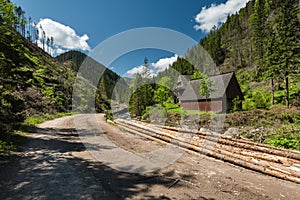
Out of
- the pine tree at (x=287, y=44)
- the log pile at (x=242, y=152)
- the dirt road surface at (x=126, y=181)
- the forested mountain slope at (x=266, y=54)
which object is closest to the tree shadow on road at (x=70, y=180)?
the dirt road surface at (x=126, y=181)

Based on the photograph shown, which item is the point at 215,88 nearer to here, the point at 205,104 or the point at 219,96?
the point at 219,96

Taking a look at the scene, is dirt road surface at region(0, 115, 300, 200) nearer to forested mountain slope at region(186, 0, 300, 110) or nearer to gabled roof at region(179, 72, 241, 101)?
forested mountain slope at region(186, 0, 300, 110)

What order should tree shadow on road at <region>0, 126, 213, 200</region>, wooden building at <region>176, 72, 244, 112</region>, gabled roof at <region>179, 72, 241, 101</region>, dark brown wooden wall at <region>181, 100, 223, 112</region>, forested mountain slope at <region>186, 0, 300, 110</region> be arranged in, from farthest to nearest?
gabled roof at <region>179, 72, 241, 101</region> → dark brown wooden wall at <region>181, 100, 223, 112</region> → wooden building at <region>176, 72, 244, 112</region> → forested mountain slope at <region>186, 0, 300, 110</region> → tree shadow on road at <region>0, 126, 213, 200</region>

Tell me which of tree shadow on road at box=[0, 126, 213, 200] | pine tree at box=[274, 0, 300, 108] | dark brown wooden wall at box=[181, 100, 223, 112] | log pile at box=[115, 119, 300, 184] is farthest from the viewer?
dark brown wooden wall at box=[181, 100, 223, 112]

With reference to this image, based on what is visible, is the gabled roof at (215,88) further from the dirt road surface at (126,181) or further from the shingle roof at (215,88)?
the dirt road surface at (126,181)

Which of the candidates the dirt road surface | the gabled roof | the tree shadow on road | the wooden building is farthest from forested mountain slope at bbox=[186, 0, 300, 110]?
the tree shadow on road

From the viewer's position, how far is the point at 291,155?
18.7 ft

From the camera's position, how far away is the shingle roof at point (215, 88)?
30.1 m

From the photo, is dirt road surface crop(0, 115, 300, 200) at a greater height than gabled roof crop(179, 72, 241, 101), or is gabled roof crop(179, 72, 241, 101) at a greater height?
gabled roof crop(179, 72, 241, 101)

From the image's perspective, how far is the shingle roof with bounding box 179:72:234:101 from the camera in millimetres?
30125

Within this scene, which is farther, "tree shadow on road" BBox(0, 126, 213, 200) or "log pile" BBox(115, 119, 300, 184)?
"log pile" BBox(115, 119, 300, 184)

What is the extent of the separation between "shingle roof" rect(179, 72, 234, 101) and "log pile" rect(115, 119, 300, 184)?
71.7 feet

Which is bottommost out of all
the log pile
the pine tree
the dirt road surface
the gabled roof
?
the dirt road surface

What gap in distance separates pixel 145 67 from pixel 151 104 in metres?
7.33
